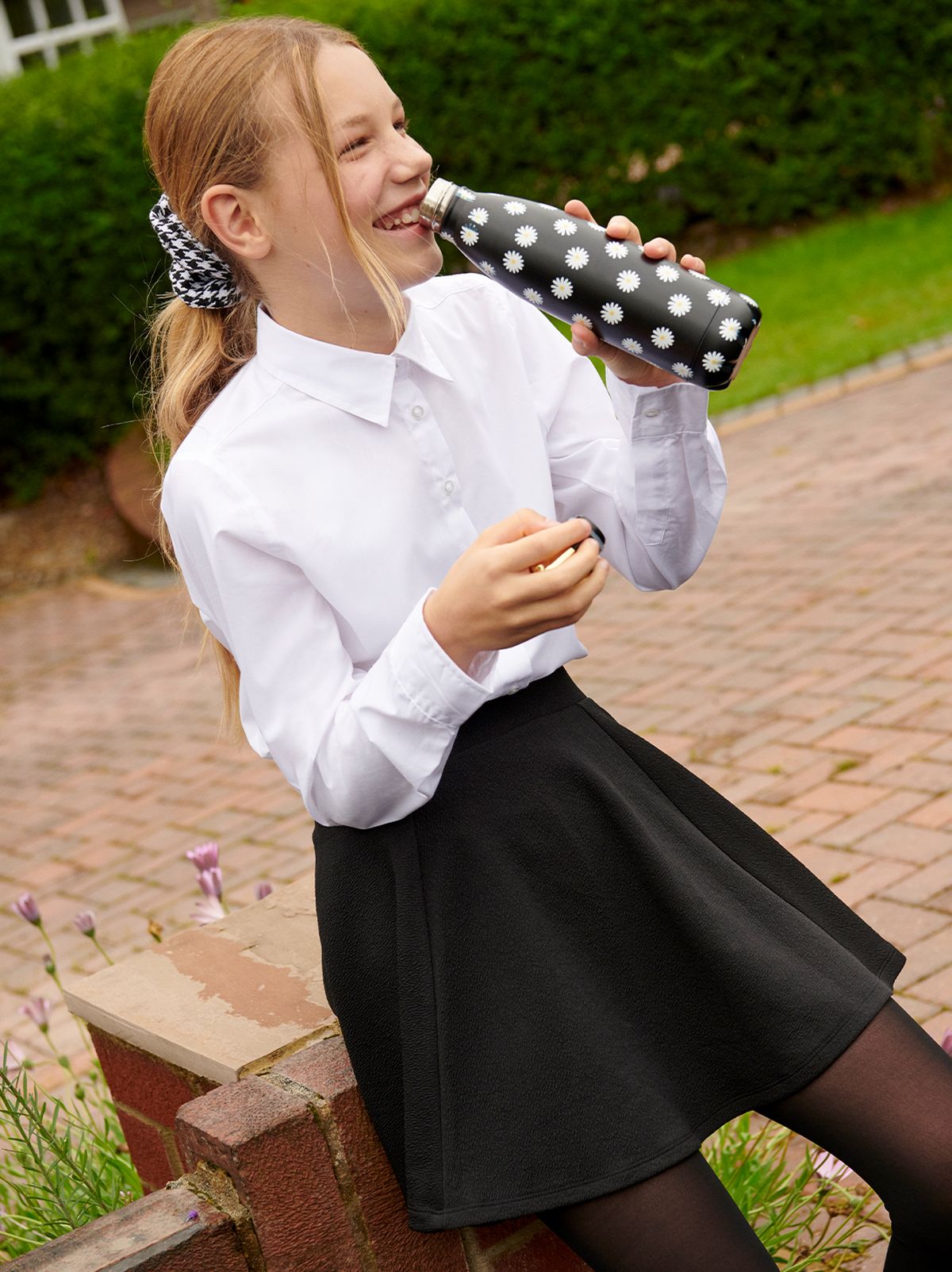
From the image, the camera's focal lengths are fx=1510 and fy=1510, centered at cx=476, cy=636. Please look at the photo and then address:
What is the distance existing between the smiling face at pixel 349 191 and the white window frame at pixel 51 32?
13.8 metres

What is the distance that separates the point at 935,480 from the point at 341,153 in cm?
509

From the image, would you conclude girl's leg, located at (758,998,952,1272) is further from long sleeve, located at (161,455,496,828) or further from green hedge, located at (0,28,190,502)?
green hedge, located at (0,28,190,502)

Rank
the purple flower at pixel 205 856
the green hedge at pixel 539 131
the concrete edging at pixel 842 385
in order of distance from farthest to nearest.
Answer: the green hedge at pixel 539 131, the concrete edging at pixel 842 385, the purple flower at pixel 205 856

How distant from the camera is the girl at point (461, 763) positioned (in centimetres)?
174

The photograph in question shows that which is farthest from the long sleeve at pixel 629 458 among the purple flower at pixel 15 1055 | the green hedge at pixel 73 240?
the green hedge at pixel 73 240

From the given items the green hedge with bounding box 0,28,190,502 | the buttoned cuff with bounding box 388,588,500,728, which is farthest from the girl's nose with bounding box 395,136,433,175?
the green hedge with bounding box 0,28,190,502

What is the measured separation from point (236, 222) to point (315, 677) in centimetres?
59

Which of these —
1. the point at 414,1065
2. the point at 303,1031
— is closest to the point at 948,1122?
the point at 414,1065

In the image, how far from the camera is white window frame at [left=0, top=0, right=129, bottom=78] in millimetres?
14430

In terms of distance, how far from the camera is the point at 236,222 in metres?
1.92

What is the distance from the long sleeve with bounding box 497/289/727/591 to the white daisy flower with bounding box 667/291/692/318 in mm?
206

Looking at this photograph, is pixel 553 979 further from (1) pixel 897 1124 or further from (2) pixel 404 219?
(2) pixel 404 219

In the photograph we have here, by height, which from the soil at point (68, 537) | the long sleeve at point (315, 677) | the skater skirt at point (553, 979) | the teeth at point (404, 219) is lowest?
the soil at point (68, 537)

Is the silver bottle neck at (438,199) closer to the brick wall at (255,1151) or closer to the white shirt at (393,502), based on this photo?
the white shirt at (393,502)
